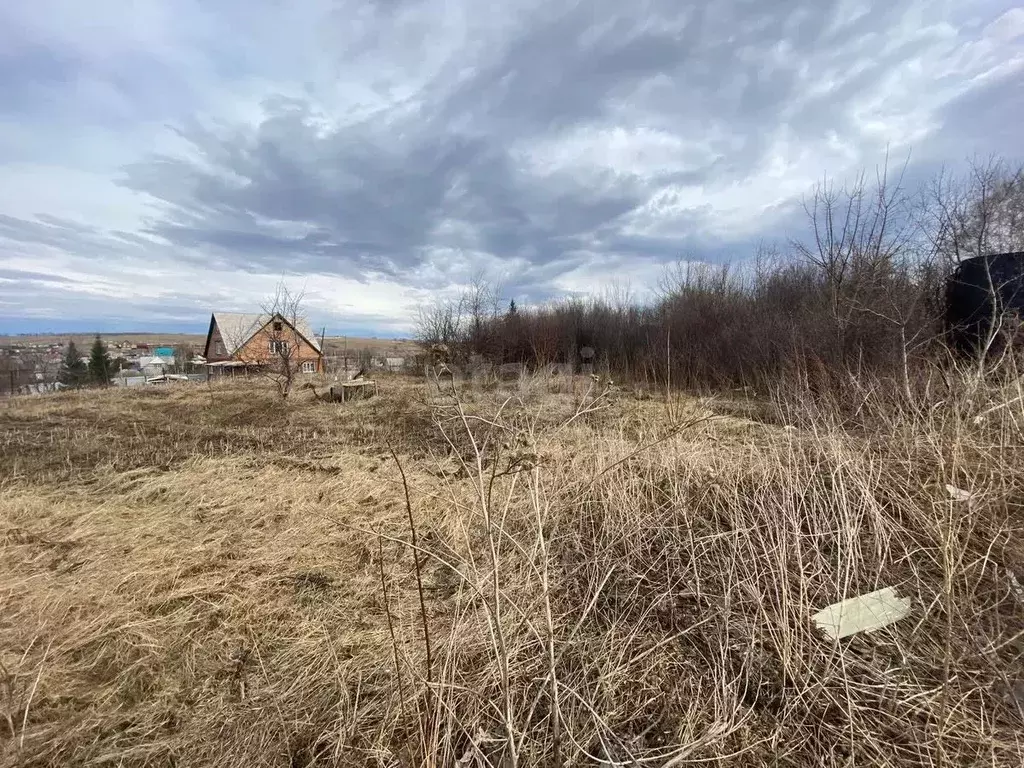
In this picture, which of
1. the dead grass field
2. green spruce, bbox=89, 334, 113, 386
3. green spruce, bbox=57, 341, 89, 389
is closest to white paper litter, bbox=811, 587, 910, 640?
the dead grass field

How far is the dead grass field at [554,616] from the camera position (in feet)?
5.39

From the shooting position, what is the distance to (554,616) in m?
2.38

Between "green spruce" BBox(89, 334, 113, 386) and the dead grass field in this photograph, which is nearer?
the dead grass field

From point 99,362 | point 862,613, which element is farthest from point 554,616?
point 99,362

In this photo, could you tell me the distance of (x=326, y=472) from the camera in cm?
521

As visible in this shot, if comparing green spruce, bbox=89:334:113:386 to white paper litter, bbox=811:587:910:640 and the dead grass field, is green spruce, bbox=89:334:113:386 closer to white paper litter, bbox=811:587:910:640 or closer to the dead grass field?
the dead grass field

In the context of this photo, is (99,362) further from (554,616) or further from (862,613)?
(862,613)

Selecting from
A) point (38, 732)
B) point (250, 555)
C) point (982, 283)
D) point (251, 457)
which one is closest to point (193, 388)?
point (251, 457)

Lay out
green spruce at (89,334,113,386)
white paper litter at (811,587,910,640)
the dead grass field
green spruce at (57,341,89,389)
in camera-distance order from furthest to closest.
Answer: green spruce at (89,334,113,386) < green spruce at (57,341,89,389) < white paper litter at (811,587,910,640) < the dead grass field

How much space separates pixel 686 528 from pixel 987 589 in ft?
4.48

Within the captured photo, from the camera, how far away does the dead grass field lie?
5.39ft

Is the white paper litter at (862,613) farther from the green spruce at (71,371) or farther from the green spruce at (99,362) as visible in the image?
the green spruce at (99,362)

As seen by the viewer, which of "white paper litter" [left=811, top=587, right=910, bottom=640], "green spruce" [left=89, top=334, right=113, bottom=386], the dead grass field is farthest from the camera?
"green spruce" [left=89, top=334, right=113, bottom=386]

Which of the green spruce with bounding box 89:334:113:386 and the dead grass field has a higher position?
the green spruce with bounding box 89:334:113:386
